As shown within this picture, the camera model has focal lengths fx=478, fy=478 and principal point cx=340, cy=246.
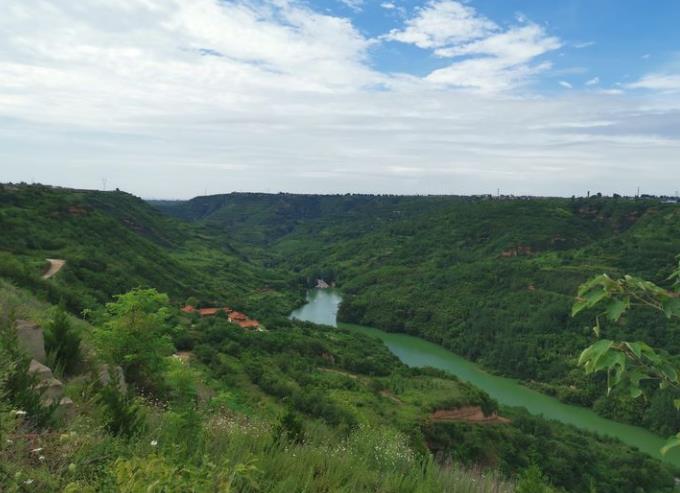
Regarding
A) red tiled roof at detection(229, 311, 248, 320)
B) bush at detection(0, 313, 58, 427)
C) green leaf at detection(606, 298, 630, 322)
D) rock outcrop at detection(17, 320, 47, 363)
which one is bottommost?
red tiled roof at detection(229, 311, 248, 320)

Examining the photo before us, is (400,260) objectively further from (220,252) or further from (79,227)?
(79,227)

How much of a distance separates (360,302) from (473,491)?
230 ft

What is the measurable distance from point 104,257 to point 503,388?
1536 inches

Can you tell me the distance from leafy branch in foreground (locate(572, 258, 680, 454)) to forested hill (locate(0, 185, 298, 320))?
1041 cm

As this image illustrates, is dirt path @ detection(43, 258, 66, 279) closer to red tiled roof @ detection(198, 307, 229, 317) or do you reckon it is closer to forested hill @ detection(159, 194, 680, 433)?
red tiled roof @ detection(198, 307, 229, 317)

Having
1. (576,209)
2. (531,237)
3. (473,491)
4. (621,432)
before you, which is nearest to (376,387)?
(621,432)

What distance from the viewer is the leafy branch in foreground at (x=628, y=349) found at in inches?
86.4

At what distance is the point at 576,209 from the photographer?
10500 cm

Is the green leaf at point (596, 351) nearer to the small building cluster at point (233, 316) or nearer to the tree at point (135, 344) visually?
the tree at point (135, 344)

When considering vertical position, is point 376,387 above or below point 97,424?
below

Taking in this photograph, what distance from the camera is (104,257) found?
3916cm

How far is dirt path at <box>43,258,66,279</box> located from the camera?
89.8 ft

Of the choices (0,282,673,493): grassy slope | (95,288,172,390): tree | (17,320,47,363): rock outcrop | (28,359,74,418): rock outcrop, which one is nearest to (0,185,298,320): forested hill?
(95,288,172,390): tree

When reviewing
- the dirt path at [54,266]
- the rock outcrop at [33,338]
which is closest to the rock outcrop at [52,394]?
the rock outcrop at [33,338]
